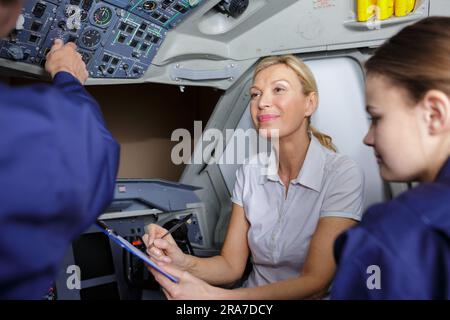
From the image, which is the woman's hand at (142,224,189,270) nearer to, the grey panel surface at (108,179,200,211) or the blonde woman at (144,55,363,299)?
the blonde woman at (144,55,363,299)

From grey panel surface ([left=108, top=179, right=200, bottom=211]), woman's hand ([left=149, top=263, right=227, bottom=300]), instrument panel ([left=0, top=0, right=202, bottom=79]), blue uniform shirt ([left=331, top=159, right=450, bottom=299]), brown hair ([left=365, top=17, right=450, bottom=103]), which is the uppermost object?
instrument panel ([left=0, top=0, right=202, bottom=79])

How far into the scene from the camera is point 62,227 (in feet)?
2.33

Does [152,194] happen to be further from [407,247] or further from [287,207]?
[407,247]

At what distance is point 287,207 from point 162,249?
0.53m

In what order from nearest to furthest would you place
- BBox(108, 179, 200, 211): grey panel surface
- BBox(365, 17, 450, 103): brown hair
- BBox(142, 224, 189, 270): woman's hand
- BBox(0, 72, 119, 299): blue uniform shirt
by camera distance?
BBox(0, 72, 119, 299): blue uniform shirt → BBox(365, 17, 450, 103): brown hair → BBox(142, 224, 189, 270): woman's hand → BBox(108, 179, 200, 211): grey panel surface

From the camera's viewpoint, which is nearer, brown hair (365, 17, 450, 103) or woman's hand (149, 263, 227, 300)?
brown hair (365, 17, 450, 103)

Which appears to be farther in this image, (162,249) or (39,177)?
(162,249)

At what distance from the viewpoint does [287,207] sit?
1.73 meters

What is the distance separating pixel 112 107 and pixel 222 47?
1103 mm

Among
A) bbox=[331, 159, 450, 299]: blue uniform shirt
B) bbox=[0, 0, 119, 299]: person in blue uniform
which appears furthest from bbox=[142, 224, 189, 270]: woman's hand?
bbox=[331, 159, 450, 299]: blue uniform shirt

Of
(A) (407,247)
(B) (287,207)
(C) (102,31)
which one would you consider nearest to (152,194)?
(B) (287,207)

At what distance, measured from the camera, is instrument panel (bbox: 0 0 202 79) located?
173 centimetres
